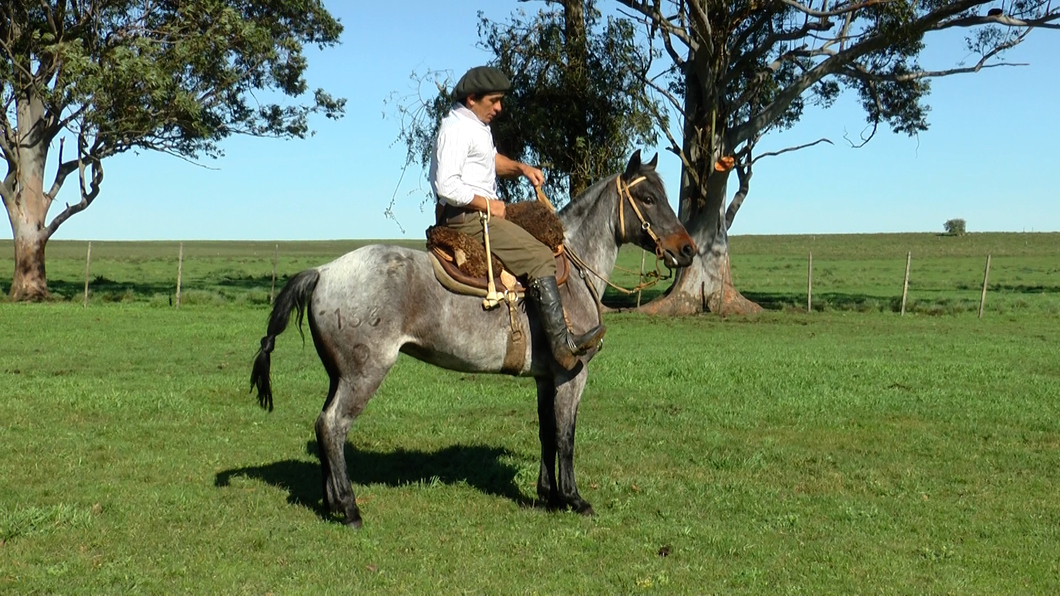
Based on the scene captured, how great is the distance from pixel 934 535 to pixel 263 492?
4.71m

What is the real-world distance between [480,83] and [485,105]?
16cm

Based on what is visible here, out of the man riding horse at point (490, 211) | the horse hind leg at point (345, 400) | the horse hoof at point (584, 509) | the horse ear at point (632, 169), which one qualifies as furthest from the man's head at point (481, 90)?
the horse hoof at point (584, 509)

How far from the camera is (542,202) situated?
7.68m

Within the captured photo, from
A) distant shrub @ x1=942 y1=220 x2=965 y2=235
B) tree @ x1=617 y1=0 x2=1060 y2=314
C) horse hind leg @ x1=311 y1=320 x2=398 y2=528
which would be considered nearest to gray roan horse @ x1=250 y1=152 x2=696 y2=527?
horse hind leg @ x1=311 y1=320 x2=398 y2=528

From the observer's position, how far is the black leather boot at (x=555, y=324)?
7.26m

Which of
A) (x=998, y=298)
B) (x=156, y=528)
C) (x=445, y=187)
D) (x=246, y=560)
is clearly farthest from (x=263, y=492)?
(x=998, y=298)

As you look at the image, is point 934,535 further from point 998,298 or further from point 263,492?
point 998,298

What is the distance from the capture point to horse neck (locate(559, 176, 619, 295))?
7.93 metres

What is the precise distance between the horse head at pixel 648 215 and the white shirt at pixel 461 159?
105 cm

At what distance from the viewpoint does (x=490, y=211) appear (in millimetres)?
7281

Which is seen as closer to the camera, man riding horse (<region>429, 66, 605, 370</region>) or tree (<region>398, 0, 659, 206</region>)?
man riding horse (<region>429, 66, 605, 370</region>)

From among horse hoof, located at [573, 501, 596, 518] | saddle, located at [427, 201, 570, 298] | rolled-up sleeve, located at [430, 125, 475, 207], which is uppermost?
rolled-up sleeve, located at [430, 125, 475, 207]

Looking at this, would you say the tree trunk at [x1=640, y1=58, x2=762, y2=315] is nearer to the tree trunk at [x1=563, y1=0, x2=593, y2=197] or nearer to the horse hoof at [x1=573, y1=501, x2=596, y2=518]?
the tree trunk at [x1=563, y1=0, x2=593, y2=197]

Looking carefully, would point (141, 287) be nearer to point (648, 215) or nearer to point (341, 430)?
point (341, 430)
